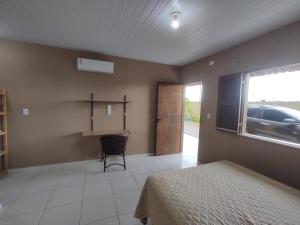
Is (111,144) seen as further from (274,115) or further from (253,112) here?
(274,115)

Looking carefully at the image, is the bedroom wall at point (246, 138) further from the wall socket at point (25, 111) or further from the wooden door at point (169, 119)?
the wall socket at point (25, 111)

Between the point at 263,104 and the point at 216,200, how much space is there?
6.21ft

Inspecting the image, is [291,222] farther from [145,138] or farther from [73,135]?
[73,135]

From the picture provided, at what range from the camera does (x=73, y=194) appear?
7.11 feet

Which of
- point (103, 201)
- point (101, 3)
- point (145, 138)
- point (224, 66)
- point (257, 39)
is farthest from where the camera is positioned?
point (145, 138)

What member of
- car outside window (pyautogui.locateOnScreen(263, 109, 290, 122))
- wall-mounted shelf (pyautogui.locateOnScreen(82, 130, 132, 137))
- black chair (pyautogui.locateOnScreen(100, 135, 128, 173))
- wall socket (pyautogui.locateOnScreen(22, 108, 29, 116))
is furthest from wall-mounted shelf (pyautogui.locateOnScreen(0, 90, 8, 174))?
car outside window (pyautogui.locateOnScreen(263, 109, 290, 122))

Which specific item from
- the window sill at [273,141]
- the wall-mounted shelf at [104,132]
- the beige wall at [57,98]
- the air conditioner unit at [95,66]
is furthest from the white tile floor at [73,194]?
the air conditioner unit at [95,66]

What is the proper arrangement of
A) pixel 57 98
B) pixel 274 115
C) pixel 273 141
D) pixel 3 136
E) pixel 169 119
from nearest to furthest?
pixel 273 141 → pixel 274 115 → pixel 3 136 → pixel 57 98 → pixel 169 119

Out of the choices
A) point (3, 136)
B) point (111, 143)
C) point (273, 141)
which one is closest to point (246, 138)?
point (273, 141)

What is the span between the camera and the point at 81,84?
3.16 meters

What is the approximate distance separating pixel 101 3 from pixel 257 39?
229 cm

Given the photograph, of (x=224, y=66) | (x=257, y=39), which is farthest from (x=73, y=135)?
(x=257, y=39)

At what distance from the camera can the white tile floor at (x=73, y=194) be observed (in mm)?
1724

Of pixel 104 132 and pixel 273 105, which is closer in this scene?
pixel 273 105
